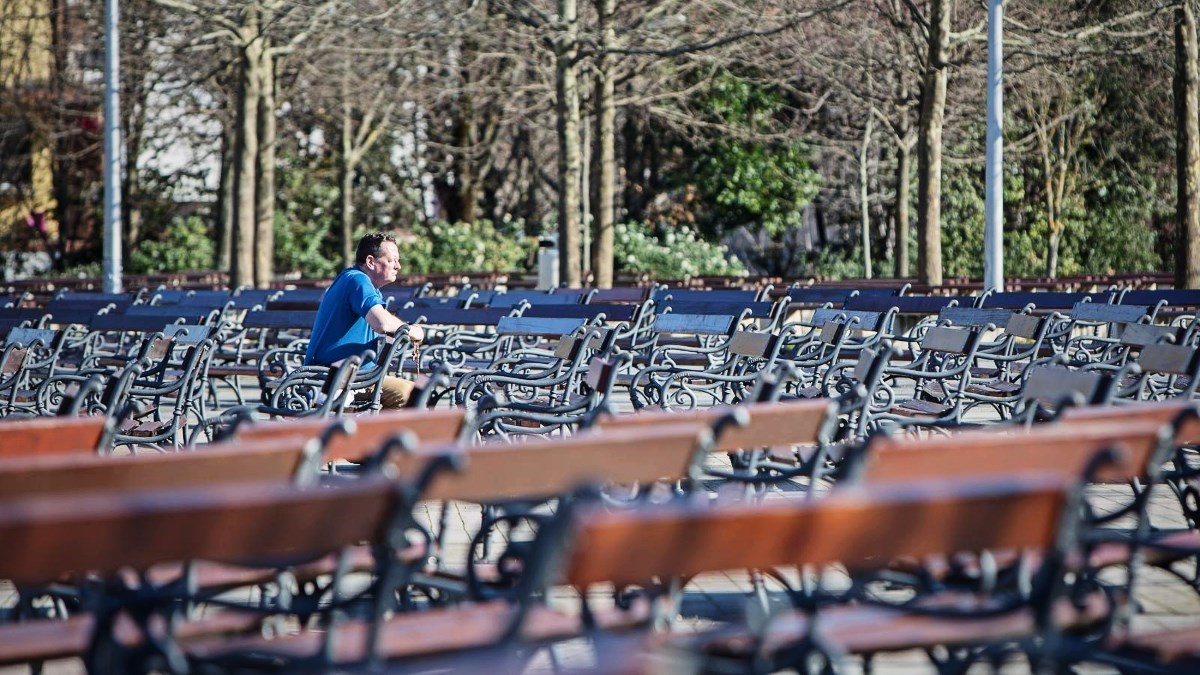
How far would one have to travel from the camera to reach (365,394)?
9711 millimetres

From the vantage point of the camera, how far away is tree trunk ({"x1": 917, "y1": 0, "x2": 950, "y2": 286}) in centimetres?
2086

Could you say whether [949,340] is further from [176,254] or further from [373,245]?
[176,254]

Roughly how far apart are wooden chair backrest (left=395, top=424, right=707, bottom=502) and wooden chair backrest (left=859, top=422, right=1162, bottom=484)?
0.52 metres

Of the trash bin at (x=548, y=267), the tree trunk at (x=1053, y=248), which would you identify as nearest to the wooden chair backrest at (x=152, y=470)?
the trash bin at (x=548, y=267)

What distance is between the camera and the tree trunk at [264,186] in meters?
24.1

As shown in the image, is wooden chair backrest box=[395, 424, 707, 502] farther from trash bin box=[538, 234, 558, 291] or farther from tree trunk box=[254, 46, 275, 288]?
trash bin box=[538, 234, 558, 291]

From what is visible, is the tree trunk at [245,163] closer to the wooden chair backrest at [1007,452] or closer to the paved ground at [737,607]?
the paved ground at [737,607]

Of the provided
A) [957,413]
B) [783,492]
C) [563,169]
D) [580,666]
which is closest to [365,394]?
[783,492]

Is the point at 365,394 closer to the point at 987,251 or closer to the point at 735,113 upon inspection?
the point at 987,251

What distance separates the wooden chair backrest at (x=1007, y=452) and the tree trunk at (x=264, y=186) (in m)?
20.4

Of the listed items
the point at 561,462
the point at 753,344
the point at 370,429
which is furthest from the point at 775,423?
the point at 753,344

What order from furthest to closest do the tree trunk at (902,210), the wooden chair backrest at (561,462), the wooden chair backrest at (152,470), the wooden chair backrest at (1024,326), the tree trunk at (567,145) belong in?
the tree trunk at (902,210), the tree trunk at (567,145), the wooden chair backrest at (1024,326), the wooden chair backrest at (561,462), the wooden chair backrest at (152,470)

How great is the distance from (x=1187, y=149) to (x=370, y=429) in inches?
634

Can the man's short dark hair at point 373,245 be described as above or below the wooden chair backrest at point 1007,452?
above
